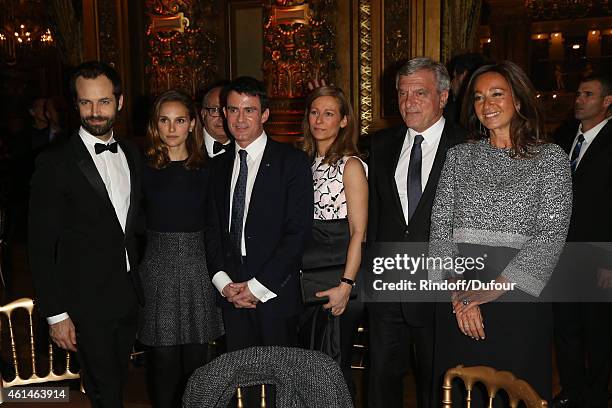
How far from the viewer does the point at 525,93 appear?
2291mm

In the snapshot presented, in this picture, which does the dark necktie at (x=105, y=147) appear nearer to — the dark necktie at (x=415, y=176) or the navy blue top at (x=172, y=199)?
the navy blue top at (x=172, y=199)

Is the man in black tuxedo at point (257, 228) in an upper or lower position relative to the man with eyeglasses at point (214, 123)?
lower

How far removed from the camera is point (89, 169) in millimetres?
2371

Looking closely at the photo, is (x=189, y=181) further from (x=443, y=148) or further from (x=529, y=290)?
(x=529, y=290)

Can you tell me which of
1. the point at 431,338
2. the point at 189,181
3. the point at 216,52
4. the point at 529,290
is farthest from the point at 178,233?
the point at 216,52

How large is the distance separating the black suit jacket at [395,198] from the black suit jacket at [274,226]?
293 millimetres

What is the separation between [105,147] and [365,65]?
4494 millimetres

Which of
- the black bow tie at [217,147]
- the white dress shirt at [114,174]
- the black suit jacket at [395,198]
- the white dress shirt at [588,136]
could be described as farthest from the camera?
the black bow tie at [217,147]

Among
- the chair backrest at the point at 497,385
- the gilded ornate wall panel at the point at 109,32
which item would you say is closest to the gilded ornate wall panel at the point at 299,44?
the gilded ornate wall panel at the point at 109,32

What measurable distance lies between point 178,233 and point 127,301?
1.29 feet

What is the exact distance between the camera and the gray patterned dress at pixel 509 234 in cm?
222

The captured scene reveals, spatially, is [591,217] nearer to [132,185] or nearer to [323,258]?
[323,258]

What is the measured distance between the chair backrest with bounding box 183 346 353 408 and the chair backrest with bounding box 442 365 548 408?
298mm

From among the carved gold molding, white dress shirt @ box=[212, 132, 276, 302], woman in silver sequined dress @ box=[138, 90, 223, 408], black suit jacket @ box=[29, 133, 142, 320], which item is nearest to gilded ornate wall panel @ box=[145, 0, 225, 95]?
the carved gold molding
